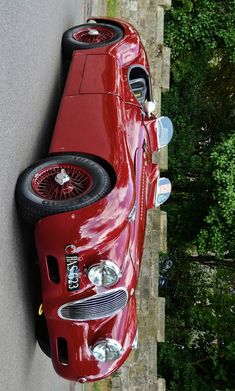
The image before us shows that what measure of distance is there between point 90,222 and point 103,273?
44 cm

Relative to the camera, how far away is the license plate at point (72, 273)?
14.9 feet

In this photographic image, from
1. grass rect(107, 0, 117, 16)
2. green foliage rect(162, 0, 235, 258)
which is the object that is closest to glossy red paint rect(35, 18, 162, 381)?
grass rect(107, 0, 117, 16)

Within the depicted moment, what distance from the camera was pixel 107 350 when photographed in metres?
4.83

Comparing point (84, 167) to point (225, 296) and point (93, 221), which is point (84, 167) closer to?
point (93, 221)

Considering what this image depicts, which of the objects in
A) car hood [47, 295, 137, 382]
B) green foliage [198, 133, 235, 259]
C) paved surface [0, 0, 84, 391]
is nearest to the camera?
paved surface [0, 0, 84, 391]

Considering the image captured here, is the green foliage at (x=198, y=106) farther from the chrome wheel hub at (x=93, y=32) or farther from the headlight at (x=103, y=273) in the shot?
the headlight at (x=103, y=273)

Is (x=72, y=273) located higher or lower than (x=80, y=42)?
lower

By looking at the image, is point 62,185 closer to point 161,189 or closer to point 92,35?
point 161,189

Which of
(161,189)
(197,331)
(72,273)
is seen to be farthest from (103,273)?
(197,331)

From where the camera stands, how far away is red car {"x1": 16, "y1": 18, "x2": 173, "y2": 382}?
180 inches

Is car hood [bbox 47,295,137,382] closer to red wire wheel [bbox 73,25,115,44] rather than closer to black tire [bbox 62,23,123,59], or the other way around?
black tire [bbox 62,23,123,59]

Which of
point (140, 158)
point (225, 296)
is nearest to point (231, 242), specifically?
point (225, 296)

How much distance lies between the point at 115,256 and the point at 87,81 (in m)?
2.12

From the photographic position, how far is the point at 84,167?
4.98 metres
